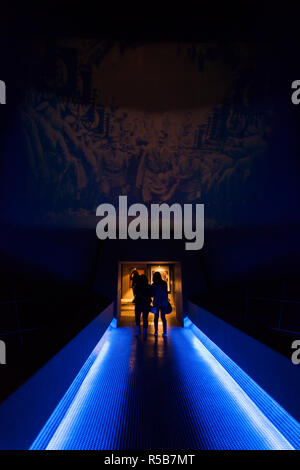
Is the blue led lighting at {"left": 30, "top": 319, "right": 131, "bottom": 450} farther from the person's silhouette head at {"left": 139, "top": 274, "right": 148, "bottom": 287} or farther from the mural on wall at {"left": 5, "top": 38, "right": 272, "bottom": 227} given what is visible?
the mural on wall at {"left": 5, "top": 38, "right": 272, "bottom": 227}

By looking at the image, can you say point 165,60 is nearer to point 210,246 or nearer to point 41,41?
point 41,41

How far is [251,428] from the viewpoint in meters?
2.32

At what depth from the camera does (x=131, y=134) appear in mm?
3725

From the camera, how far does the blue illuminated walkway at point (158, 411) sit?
212 centimetres

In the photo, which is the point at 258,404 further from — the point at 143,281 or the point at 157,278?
the point at 143,281

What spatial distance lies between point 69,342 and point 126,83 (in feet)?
10.8

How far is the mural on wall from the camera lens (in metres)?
2.87
